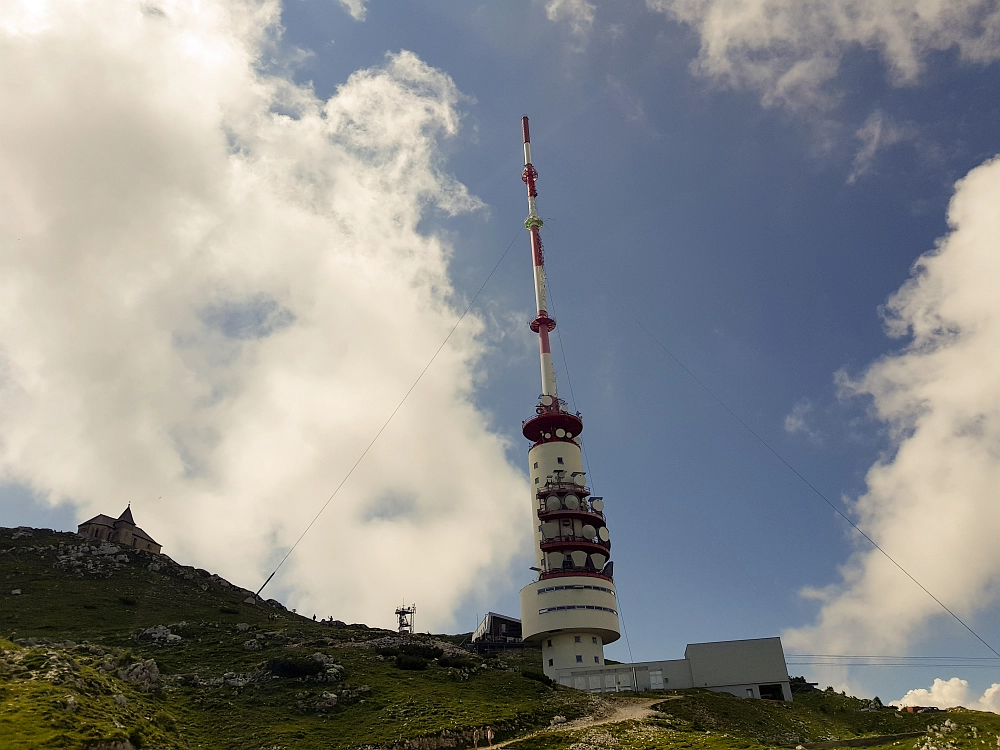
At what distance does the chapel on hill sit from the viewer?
131500mm

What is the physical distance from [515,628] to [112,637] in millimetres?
57560

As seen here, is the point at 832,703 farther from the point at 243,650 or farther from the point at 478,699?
the point at 243,650

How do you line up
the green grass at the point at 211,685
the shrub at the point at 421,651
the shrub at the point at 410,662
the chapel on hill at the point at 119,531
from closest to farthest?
the green grass at the point at 211,685
the shrub at the point at 410,662
the shrub at the point at 421,651
the chapel on hill at the point at 119,531

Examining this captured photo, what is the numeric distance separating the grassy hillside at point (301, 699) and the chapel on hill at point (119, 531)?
3495 cm

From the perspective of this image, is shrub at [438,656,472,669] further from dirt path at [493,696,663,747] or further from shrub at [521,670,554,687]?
dirt path at [493,696,663,747]

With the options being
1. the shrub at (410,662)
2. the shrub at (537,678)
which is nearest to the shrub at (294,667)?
the shrub at (410,662)

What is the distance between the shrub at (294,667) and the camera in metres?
62.6

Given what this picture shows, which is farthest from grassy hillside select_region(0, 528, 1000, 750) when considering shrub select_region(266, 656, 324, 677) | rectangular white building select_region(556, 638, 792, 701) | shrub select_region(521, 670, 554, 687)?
rectangular white building select_region(556, 638, 792, 701)

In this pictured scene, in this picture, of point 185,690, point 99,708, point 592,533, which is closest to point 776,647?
point 592,533

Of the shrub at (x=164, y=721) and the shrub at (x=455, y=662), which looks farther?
the shrub at (x=455, y=662)

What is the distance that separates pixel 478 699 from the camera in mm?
59625

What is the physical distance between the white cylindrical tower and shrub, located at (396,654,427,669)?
17834 mm

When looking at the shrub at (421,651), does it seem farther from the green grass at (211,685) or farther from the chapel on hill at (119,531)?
the chapel on hill at (119,531)

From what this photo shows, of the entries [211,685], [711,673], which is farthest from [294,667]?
[711,673]
